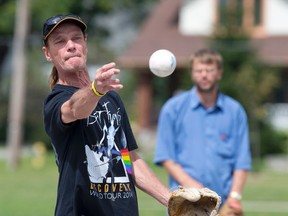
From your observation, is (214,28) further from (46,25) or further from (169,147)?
(46,25)

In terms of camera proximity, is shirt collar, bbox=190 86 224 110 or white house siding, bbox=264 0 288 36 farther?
white house siding, bbox=264 0 288 36

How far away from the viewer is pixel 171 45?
35.0m

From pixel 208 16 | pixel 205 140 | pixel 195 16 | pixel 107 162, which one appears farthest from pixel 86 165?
pixel 195 16

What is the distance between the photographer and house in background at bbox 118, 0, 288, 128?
34.2 m

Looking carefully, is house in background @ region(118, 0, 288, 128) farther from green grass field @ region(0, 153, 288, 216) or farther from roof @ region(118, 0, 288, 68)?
green grass field @ region(0, 153, 288, 216)

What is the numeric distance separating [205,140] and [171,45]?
27281 millimetres

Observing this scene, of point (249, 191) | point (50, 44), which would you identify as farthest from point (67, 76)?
point (249, 191)

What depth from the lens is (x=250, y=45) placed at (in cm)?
2866

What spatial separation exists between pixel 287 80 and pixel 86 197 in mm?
31593

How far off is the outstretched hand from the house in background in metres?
29.3

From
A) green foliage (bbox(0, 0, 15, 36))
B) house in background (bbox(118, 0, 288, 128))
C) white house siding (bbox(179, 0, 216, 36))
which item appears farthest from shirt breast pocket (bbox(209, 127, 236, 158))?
green foliage (bbox(0, 0, 15, 36))

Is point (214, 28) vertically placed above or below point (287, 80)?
above

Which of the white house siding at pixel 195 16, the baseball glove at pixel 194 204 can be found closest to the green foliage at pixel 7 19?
the white house siding at pixel 195 16

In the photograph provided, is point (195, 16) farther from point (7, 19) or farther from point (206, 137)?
point (206, 137)
